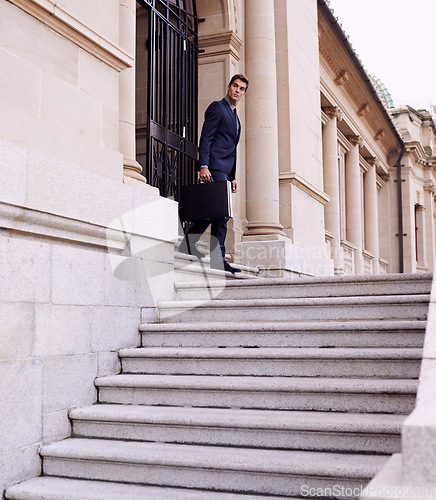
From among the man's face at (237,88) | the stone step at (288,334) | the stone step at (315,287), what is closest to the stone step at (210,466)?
the stone step at (288,334)

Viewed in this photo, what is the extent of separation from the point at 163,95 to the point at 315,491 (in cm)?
638

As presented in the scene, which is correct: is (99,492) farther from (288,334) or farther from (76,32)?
(76,32)

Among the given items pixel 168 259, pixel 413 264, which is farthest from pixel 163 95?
pixel 413 264

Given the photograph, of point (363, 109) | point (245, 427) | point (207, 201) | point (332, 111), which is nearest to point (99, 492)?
point (245, 427)

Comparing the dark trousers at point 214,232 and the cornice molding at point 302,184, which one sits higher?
the cornice molding at point 302,184

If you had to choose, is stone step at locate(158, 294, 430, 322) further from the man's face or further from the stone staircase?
the man's face

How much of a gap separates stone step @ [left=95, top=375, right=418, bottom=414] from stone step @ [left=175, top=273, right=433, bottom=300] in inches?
47.3

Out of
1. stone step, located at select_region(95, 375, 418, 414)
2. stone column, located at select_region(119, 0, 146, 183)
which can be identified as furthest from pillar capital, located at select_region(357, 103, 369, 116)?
stone step, located at select_region(95, 375, 418, 414)

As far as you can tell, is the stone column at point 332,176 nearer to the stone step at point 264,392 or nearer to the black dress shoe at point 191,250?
the black dress shoe at point 191,250

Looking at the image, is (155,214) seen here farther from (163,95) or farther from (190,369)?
(163,95)

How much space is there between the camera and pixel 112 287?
180 inches

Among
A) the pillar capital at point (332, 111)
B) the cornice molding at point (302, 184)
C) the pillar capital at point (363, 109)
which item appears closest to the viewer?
the cornice molding at point (302, 184)

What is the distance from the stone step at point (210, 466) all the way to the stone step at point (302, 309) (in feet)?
4.65

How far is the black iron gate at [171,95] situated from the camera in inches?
314
